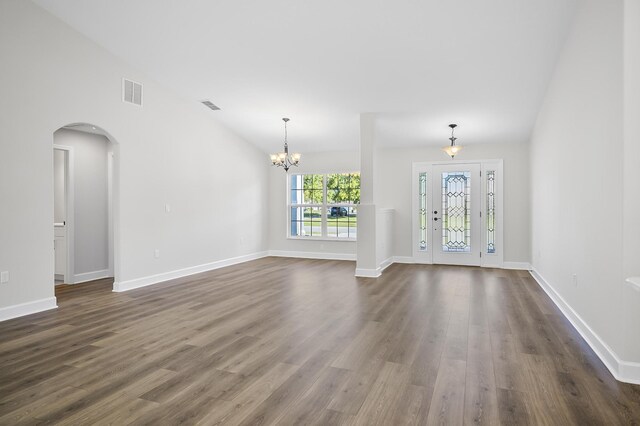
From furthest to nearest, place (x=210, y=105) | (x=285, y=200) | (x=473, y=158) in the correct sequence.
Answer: (x=285, y=200)
(x=473, y=158)
(x=210, y=105)

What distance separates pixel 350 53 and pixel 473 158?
414 centimetres

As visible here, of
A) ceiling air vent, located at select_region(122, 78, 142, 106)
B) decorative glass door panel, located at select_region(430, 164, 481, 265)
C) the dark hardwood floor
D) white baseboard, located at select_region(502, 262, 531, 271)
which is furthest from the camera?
decorative glass door panel, located at select_region(430, 164, 481, 265)

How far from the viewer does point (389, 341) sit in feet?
10.9

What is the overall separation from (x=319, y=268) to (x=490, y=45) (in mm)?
4805

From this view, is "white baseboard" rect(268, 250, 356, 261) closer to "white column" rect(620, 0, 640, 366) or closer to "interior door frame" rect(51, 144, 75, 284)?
"interior door frame" rect(51, 144, 75, 284)

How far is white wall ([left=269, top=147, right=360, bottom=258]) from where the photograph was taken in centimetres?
885

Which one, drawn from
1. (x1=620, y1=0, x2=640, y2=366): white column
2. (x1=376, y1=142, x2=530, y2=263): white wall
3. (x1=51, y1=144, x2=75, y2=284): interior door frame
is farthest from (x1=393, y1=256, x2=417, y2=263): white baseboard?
(x1=51, y1=144, x2=75, y2=284): interior door frame

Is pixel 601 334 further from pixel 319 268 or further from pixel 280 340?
pixel 319 268

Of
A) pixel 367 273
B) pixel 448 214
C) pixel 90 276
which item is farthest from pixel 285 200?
pixel 90 276

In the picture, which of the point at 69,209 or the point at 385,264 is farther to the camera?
the point at 385,264

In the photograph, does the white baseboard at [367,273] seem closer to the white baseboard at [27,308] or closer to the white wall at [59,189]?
the white baseboard at [27,308]

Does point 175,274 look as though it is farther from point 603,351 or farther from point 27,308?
point 603,351

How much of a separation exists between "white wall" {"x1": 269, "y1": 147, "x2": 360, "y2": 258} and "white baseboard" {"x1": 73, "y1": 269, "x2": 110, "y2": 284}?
152 inches

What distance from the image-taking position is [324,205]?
912 centimetres
